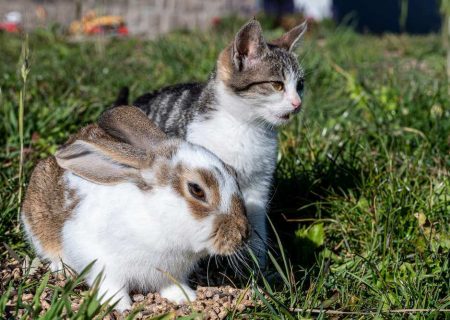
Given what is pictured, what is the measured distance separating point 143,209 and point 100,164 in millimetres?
303

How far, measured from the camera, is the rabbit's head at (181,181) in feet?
9.67

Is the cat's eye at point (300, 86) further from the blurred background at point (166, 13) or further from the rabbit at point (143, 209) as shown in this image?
the blurred background at point (166, 13)

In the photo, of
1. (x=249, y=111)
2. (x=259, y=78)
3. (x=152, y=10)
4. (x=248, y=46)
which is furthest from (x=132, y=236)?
(x=152, y=10)

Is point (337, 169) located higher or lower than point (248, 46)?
lower

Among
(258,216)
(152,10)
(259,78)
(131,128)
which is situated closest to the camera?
(131,128)

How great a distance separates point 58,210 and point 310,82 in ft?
12.2

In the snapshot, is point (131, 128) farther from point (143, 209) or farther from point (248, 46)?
point (248, 46)

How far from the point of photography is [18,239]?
3.82 meters

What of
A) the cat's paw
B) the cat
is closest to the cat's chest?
the cat

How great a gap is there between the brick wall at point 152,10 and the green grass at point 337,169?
6560mm

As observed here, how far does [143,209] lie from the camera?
3.00 metres

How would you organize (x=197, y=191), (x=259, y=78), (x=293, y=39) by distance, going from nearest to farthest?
(x=197, y=191), (x=259, y=78), (x=293, y=39)

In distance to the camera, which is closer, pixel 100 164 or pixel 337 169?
pixel 100 164

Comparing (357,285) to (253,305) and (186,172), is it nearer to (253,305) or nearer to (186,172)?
(253,305)
